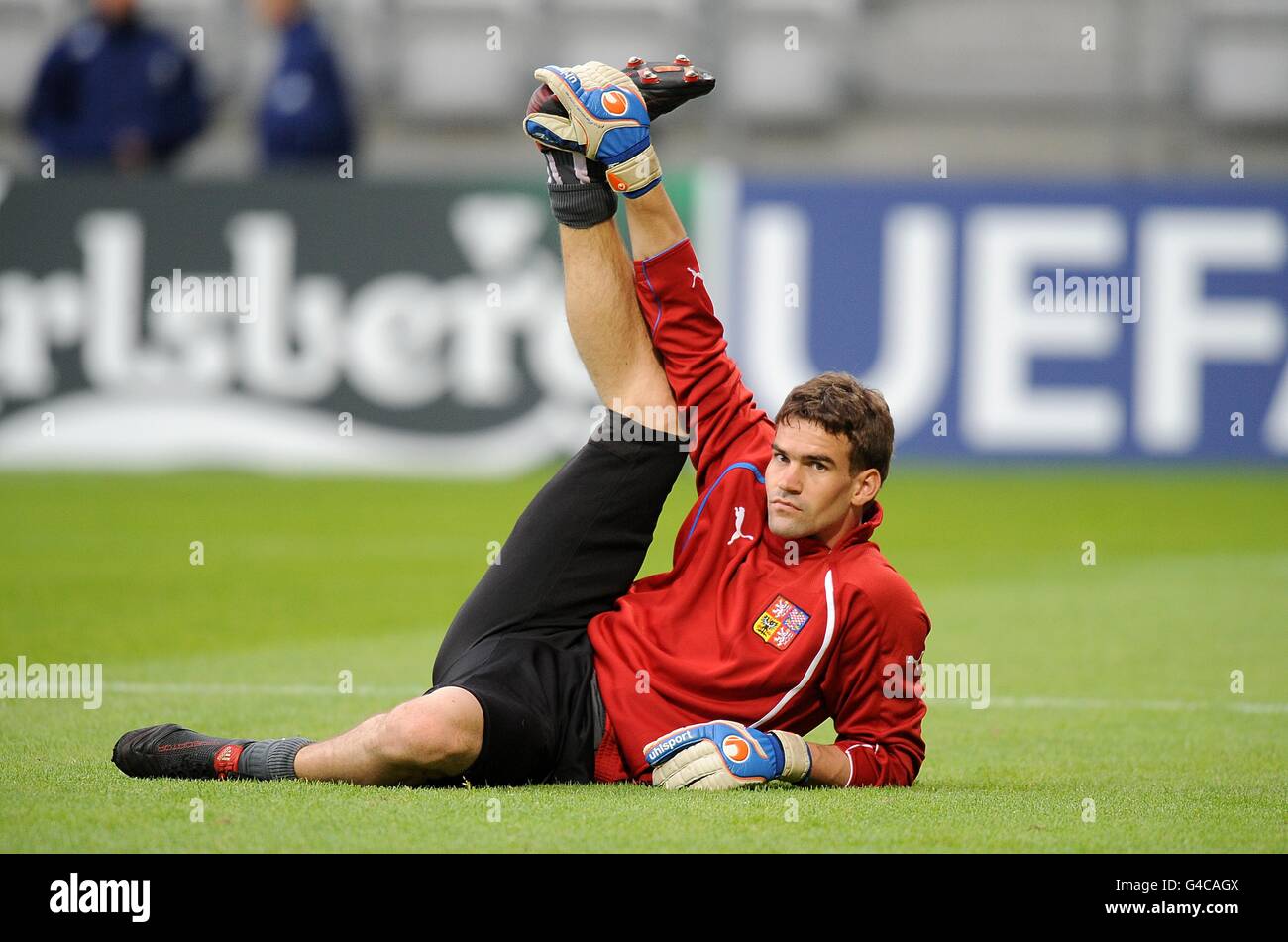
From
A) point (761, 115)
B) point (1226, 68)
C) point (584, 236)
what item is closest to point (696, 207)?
point (761, 115)

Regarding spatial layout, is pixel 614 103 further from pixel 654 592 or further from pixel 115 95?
pixel 115 95

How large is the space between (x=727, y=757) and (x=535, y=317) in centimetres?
1005

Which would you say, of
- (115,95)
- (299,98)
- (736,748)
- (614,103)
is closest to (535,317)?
(299,98)

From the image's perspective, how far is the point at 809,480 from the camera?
5.42 meters

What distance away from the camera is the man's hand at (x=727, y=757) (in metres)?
5.29

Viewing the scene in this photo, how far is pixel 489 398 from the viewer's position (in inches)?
600

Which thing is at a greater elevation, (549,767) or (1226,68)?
(1226,68)

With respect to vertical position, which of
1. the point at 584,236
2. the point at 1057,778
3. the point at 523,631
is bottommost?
the point at 1057,778

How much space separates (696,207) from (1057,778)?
9982 mm

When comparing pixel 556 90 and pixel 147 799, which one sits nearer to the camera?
pixel 147 799

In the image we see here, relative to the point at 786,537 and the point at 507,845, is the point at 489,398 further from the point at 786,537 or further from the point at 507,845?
the point at 507,845

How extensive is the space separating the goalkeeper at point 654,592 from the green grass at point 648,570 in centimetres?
14

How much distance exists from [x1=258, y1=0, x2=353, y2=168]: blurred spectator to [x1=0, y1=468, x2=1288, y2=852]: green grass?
10.1 ft

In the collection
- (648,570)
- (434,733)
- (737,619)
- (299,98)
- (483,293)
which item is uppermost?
(299,98)
